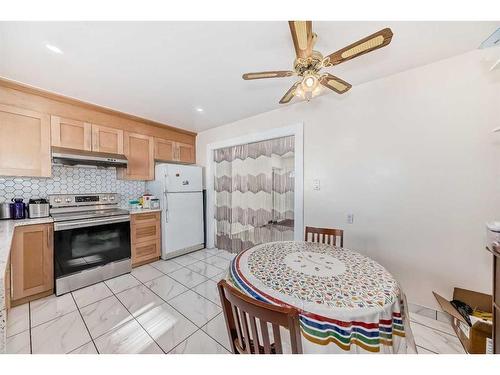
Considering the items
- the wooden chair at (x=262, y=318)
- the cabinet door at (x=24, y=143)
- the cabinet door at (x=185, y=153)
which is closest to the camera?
the wooden chair at (x=262, y=318)

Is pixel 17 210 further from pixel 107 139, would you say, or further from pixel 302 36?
pixel 302 36

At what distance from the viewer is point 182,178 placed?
10.8 feet

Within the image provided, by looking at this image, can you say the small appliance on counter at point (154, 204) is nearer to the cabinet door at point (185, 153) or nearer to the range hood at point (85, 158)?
the range hood at point (85, 158)

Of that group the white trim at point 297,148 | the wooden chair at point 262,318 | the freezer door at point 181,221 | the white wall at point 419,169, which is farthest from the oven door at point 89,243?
the white wall at point 419,169

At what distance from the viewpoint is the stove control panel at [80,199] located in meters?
2.47

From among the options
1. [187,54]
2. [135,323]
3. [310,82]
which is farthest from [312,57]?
[135,323]

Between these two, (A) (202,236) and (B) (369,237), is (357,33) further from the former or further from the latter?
(A) (202,236)

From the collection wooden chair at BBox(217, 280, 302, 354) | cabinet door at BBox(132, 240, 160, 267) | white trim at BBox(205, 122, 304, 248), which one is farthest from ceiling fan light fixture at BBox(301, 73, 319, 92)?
cabinet door at BBox(132, 240, 160, 267)

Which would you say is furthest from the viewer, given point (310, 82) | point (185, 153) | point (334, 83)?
point (185, 153)

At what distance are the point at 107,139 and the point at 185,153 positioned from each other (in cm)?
127

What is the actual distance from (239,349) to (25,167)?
2.89 metres

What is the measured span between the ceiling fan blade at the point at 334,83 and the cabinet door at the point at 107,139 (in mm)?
2828
